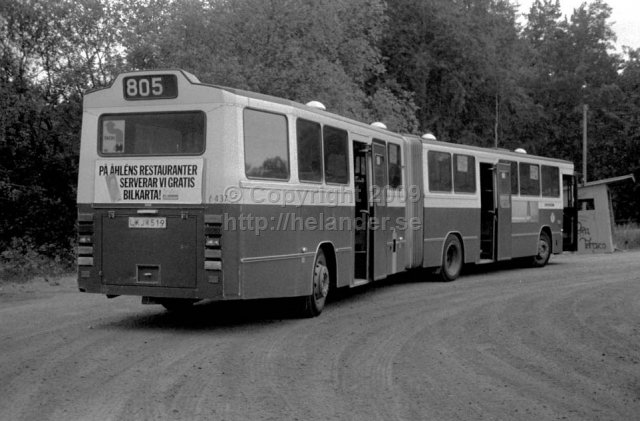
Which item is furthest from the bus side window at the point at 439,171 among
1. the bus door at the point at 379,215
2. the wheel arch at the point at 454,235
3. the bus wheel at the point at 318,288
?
the bus wheel at the point at 318,288

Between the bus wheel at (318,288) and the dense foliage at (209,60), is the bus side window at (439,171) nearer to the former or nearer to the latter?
the bus wheel at (318,288)

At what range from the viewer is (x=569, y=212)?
22828 millimetres

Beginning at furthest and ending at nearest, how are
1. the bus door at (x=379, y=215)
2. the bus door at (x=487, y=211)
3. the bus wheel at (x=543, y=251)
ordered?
the bus wheel at (x=543, y=251) → the bus door at (x=487, y=211) → the bus door at (x=379, y=215)

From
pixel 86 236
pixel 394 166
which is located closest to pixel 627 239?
pixel 394 166

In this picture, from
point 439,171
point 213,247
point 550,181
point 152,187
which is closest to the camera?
point 213,247

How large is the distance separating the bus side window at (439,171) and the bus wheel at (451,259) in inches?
45.6

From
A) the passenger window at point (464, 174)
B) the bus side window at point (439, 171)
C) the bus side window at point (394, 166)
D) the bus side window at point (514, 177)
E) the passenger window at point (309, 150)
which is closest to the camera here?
the passenger window at point (309, 150)

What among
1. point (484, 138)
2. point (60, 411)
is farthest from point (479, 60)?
point (60, 411)

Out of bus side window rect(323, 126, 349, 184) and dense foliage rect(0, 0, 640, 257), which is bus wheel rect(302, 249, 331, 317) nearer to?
bus side window rect(323, 126, 349, 184)

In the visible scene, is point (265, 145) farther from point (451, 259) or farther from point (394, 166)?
point (451, 259)

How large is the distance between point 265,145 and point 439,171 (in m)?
7.44

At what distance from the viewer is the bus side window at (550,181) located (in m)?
20.9

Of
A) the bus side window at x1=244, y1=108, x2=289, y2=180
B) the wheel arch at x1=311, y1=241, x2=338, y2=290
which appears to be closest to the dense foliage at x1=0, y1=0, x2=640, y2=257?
the wheel arch at x1=311, y1=241, x2=338, y2=290

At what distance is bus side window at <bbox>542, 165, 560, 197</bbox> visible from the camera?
2094 cm
